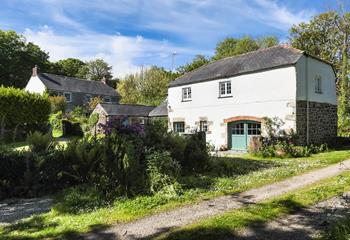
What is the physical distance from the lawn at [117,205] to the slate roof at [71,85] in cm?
4034

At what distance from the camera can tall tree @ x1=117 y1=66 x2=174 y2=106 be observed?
53.5 meters

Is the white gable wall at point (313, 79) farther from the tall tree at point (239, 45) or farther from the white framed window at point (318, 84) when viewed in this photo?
the tall tree at point (239, 45)

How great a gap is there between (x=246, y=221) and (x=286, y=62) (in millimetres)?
14337

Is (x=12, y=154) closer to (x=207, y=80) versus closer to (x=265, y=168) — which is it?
(x=265, y=168)

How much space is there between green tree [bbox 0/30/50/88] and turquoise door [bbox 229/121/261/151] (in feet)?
159

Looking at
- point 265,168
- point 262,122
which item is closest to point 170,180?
point 265,168

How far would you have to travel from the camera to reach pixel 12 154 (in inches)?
361

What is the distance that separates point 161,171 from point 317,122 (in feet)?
46.7

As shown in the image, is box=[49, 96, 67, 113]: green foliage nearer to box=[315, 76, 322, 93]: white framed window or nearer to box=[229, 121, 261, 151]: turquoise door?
box=[229, 121, 261, 151]: turquoise door

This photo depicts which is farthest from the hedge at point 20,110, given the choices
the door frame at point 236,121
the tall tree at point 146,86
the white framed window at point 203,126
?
the tall tree at point 146,86

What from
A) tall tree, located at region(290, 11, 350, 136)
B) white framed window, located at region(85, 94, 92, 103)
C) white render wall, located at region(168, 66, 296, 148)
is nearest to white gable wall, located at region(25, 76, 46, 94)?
white framed window, located at region(85, 94, 92, 103)

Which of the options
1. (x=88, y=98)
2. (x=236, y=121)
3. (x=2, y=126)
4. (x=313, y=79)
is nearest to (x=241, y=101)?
(x=236, y=121)

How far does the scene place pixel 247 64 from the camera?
68.9ft

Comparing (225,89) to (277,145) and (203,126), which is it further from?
(277,145)
